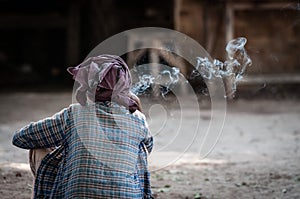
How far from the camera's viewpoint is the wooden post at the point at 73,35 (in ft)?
40.5

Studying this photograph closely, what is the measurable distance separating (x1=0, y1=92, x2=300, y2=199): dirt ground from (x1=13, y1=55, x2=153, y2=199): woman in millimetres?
1111

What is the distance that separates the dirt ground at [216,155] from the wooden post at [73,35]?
3.47 m

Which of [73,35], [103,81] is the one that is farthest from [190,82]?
[73,35]

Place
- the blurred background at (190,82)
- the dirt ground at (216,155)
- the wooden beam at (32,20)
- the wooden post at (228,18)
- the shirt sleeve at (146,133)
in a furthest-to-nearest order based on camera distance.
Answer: the wooden beam at (32,20)
the wooden post at (228,18)
the blurred background at (190,82)
the dirt ground at (216,155)
the shirt sleeve at (146,133)

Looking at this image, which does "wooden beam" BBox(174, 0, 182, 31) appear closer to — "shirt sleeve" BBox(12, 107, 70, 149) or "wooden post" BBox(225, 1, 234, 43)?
"wooden post" BBox(225, 1, 234, 43)

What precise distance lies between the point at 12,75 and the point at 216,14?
471 cm

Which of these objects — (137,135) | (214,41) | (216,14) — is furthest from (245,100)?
(137,135)

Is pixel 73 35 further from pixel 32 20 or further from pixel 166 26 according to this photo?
pixel 166 26

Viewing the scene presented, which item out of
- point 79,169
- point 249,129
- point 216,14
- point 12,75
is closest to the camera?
point 79,169

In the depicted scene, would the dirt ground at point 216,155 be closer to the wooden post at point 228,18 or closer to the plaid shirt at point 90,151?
the plaid shirt at point 90,151

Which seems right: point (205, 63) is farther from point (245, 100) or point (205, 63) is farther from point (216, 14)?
point (216, 14)

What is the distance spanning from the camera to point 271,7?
35.0 ft

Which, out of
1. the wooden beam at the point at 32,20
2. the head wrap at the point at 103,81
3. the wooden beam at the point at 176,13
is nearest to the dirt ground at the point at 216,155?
the head wrap at the point at 103,81

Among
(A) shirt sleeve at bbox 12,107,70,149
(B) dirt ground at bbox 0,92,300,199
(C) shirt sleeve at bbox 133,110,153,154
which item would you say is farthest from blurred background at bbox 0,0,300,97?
(A) shirt sleeve at bbox 12,107,70,149
